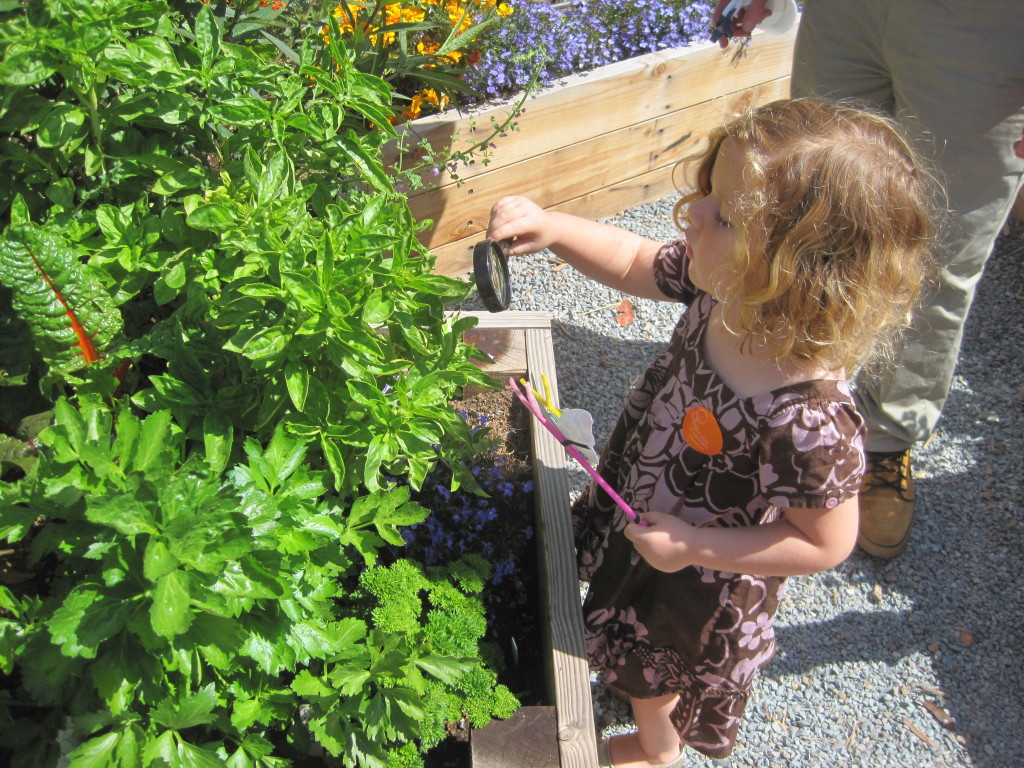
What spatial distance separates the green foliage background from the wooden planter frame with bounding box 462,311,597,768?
0.26 feet

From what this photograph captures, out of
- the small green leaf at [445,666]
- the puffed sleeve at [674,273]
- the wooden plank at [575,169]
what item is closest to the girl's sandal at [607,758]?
the small green leaf at [445,666]

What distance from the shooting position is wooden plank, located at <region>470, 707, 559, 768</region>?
1.43m

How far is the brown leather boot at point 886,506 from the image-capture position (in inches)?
106

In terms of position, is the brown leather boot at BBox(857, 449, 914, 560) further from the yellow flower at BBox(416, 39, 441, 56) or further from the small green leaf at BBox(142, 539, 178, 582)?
the small green leaf at BBox(142, 539, 178, 582)

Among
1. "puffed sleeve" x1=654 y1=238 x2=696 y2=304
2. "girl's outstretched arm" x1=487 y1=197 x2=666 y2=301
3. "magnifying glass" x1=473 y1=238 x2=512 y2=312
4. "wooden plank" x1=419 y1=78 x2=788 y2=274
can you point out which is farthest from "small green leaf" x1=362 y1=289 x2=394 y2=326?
"wooden plank" x1=419 y1=78 x2=788 y2=274

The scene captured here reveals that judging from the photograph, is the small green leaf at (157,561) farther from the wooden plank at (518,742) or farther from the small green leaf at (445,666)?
the wooden plank at (518,742)

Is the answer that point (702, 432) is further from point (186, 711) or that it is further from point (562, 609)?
point (186, 711)

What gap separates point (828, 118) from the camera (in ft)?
4.65

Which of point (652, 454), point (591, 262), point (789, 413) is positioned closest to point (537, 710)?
point (652, 454)

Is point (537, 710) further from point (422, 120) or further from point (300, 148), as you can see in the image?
point (422, 120)

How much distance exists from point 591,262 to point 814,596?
4.70 ft

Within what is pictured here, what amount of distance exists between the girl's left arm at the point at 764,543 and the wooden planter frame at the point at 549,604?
0.84 feet

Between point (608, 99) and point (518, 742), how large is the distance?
8.25ft

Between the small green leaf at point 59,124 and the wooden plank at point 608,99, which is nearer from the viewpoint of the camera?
the small green leaf at point 59,124
